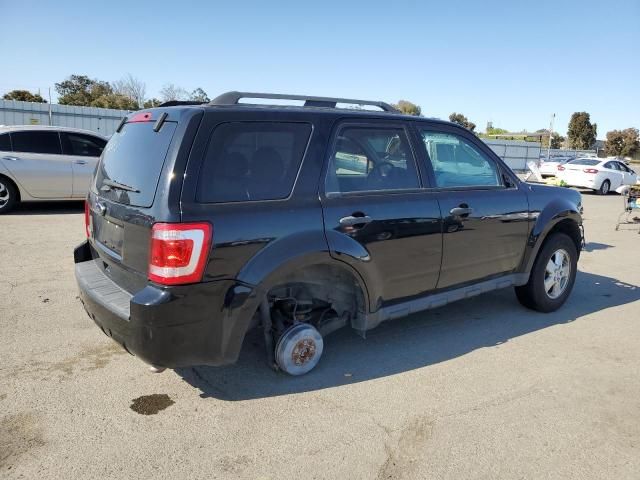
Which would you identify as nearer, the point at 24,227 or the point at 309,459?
the point at 309,459

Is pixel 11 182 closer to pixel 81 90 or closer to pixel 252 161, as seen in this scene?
pixel 252 161

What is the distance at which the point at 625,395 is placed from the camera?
3551 millimetres

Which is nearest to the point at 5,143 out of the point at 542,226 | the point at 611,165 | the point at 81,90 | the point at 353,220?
the point at 353,220

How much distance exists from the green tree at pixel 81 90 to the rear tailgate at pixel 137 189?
41160 millimetres

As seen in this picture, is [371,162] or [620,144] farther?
[620,144]

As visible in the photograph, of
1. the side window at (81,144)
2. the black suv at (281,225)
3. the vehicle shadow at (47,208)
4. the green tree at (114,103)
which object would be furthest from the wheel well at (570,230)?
the green tree at (114,103)

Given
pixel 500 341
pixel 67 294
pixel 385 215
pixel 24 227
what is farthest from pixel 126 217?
pixel 24 227

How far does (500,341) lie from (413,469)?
2.10 m

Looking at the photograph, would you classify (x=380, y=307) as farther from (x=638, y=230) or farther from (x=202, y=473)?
(x=638, y=230)

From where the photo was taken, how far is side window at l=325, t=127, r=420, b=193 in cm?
348

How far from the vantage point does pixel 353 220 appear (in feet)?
11.2

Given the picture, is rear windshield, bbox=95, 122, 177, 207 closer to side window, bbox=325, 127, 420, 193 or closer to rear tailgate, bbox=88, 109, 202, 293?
rear tailgate, bbox=88, 109, 202, 293

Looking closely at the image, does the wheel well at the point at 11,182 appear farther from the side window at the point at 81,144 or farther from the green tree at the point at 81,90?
the green tree at the point at 81,90

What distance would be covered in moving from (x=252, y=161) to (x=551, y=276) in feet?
11.6
